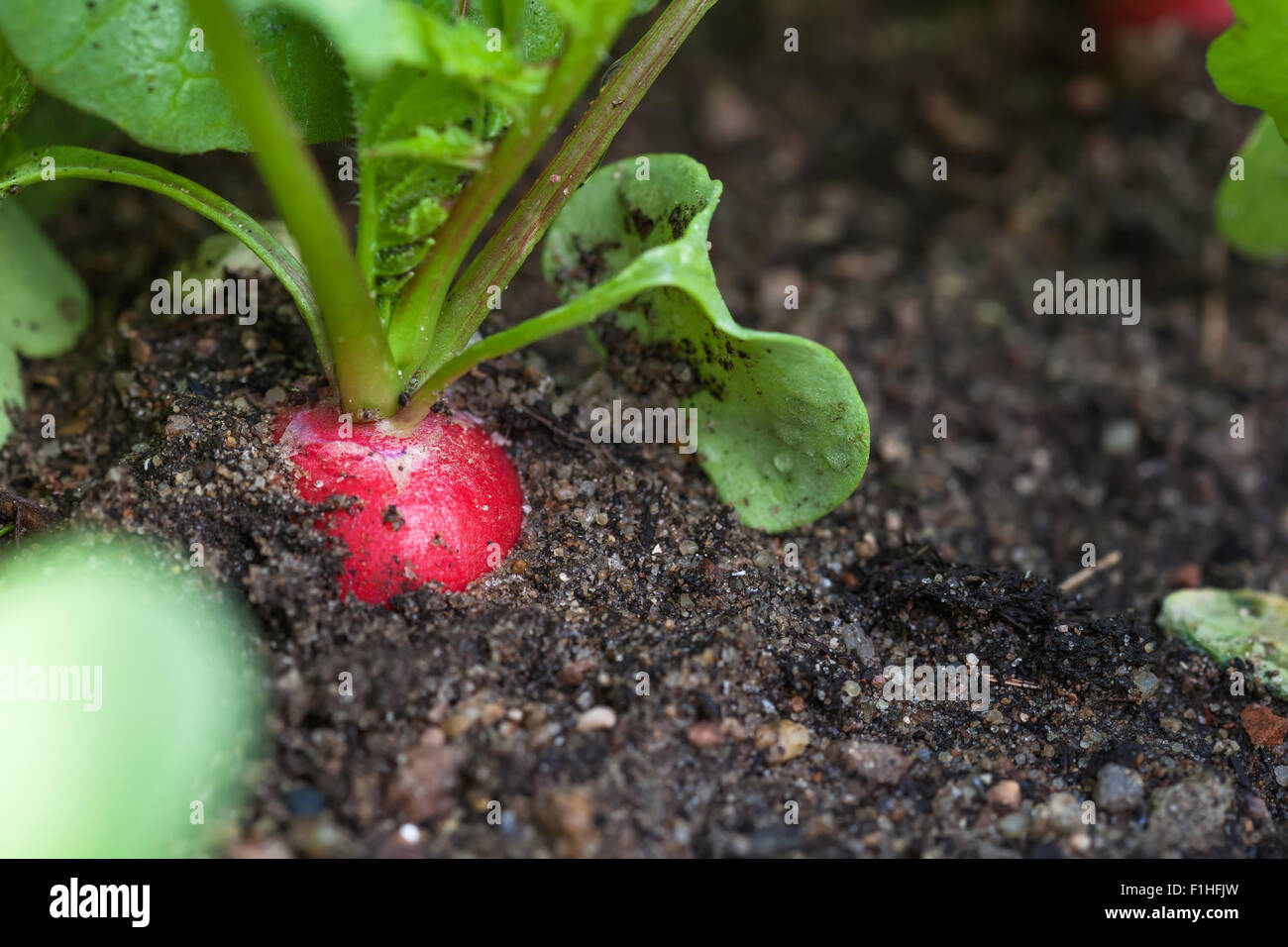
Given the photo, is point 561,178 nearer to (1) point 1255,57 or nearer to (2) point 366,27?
(2) point 366,27

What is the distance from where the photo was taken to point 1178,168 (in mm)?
2467

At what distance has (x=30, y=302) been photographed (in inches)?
64.5

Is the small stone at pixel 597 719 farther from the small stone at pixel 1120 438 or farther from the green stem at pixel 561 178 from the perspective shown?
the small stone at pixel 1120 438

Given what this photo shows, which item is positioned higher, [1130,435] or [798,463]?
[1130,435]

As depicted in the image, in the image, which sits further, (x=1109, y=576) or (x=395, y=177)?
(x=1109, y=576)

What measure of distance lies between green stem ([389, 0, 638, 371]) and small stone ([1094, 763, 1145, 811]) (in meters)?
0.98

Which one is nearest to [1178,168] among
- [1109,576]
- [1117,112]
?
[1117,112]

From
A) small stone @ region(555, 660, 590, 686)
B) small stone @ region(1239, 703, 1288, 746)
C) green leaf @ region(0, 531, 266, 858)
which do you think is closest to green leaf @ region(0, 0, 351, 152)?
green leaf @ region(0, 531, 266, 858)

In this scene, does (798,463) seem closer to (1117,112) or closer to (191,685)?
(191,685)

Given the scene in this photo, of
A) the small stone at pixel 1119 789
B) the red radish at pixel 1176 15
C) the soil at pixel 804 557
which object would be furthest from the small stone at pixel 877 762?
the red radish at pixel 1176 15

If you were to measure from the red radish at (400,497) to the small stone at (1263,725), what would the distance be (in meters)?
0.99

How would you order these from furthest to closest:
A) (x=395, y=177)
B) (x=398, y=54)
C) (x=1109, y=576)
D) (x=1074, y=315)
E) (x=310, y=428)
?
(x=1074, y=315), (x=1109, y=576), (x=310, y=428), (x=395, y=177), (x=398, y=54)

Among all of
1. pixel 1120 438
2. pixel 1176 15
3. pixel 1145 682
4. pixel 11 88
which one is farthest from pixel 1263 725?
pixel 1176 15

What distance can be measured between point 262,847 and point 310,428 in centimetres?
52
